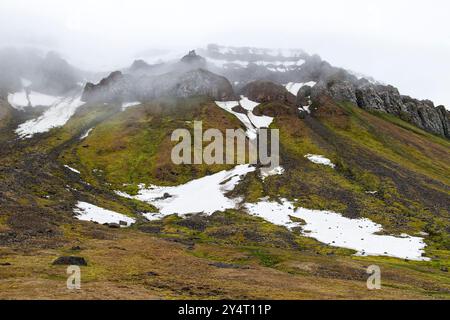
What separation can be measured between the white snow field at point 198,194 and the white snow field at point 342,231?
9.43 metres

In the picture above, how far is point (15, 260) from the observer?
2093 inches

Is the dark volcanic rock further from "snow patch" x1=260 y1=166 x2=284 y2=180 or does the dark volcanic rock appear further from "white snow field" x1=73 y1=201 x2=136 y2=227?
"snow patch" x1=260 y1=166 x2=284 y2=180

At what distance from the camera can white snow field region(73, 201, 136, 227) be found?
97.2 meters

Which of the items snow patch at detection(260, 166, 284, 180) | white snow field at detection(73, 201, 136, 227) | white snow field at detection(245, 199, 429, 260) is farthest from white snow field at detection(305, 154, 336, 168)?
white snow field at detection(73, 201, 136, 227)

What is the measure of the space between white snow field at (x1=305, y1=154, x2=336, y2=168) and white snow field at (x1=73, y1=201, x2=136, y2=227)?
74774mm

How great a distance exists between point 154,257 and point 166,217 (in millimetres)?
47160

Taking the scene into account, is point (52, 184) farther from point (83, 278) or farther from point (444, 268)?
point (444, 268)

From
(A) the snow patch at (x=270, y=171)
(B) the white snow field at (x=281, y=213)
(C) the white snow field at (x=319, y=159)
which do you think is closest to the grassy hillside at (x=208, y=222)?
(A) the snow patch at (x=270, y=171)

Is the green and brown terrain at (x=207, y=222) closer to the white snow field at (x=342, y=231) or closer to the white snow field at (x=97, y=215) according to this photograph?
the white snow field at (x=97, y=215)

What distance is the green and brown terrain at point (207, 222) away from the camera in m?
48.0

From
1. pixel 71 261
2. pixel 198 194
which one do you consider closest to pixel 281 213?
pixel 198 194

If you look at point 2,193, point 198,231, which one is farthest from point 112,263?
point 2,193
